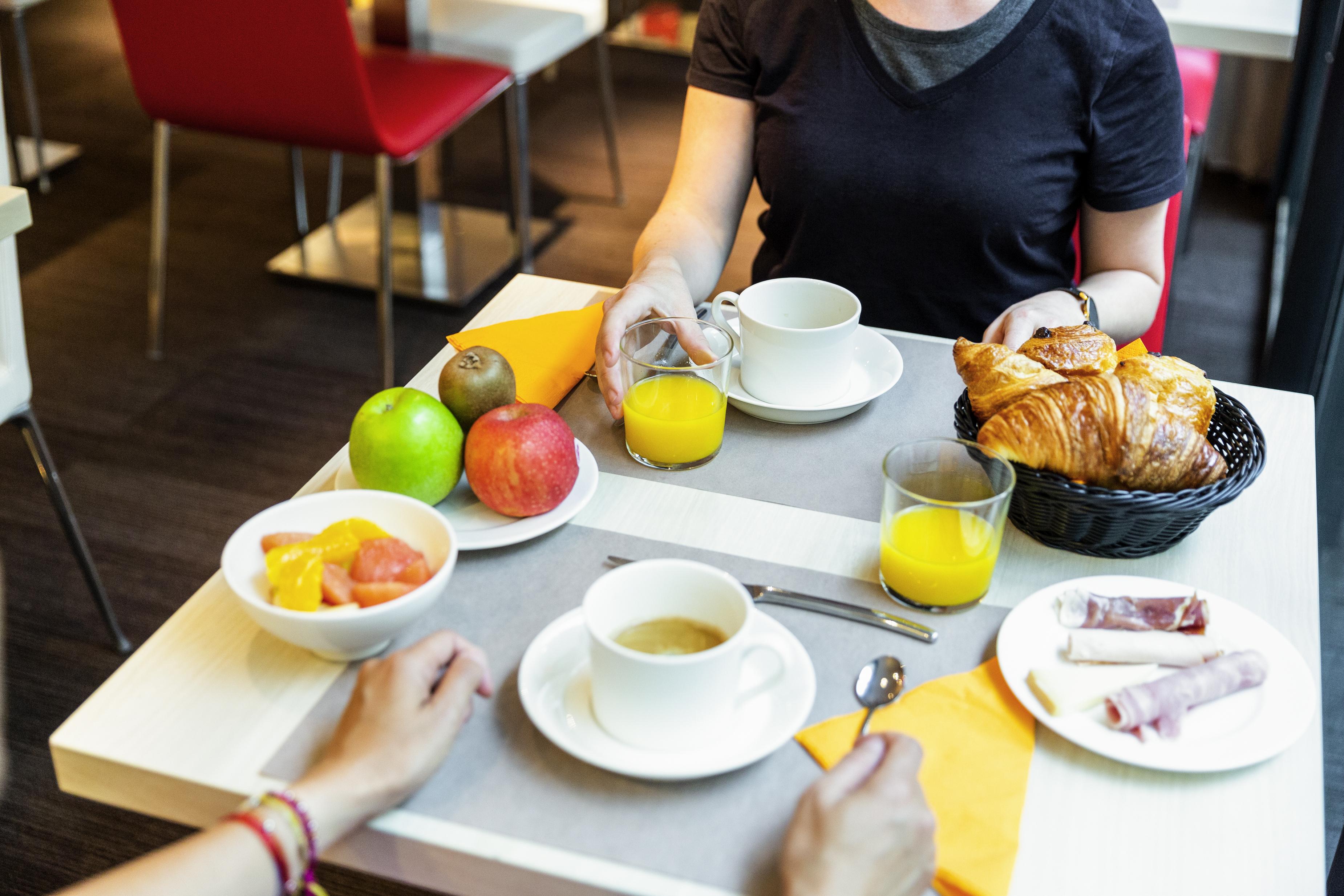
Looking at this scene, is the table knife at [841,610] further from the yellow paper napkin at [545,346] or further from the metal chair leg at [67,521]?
the metal chair leg at [67,521]

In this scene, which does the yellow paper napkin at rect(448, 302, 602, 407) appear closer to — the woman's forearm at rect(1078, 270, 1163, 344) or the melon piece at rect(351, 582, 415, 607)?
the melon piece at rect(351, 582, 415, 607)

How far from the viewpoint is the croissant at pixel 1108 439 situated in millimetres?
854

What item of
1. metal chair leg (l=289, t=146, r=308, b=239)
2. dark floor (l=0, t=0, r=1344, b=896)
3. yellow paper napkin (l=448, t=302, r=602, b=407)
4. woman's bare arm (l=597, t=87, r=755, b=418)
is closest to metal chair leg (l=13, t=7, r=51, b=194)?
dark floor (l=0, t=0, r=1344, b=896)

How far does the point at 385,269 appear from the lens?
2.54 metres

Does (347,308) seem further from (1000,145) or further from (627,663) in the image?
(627,663)

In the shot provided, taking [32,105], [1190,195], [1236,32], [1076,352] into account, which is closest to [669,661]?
[1076,352]

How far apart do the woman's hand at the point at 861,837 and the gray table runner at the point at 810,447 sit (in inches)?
13.4

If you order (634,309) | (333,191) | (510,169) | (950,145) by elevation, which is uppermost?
(950,145)

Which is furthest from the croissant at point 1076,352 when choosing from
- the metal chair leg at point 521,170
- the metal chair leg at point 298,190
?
the metal chair leg at point 298,190

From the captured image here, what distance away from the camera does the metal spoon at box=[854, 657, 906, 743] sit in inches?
30.9

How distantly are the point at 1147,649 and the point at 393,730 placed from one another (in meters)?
0.52

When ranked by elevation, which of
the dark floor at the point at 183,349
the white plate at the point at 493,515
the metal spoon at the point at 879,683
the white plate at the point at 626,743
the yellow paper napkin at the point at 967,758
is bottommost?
the dark floor at the point at 183,349

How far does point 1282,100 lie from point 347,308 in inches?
111

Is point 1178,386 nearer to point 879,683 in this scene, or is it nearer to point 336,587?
point 879,683
